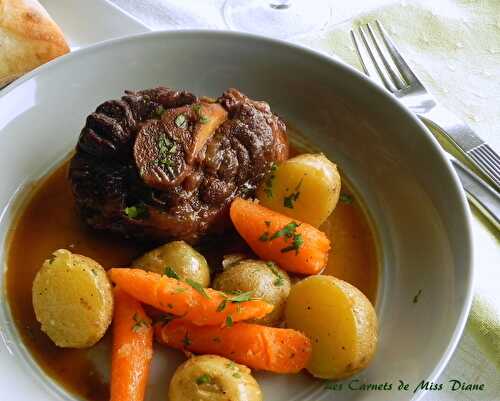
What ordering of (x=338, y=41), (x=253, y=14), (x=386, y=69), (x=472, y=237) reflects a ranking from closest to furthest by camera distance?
(x=472, y=237)
(x=386, y=69)
(x=338, y=41)
(x=253, y=14)

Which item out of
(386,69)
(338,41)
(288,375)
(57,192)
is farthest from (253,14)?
(288,375)

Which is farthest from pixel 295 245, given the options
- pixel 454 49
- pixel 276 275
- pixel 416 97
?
pixel 454 49

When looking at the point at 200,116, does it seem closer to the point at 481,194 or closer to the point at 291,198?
the point at 291,198

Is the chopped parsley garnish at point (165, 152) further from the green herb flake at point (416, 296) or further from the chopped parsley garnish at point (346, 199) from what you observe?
the green herb flake at point (416, 296)

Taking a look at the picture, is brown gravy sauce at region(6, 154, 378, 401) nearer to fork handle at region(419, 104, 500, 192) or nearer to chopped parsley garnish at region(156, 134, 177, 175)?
chopped parsley garnish at region(156, 134, 177, 175)

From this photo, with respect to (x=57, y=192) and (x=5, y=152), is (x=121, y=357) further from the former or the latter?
(x=5, y=152)

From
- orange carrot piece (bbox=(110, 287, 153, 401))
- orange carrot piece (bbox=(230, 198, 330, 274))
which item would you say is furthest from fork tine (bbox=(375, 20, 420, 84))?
orange carrot piece (bbox=(110, 287, 153, 401))

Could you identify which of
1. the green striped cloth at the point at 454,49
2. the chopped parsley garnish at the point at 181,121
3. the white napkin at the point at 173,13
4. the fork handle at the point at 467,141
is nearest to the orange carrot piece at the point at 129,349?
the chopped parsley garnish at the point at 181,121
